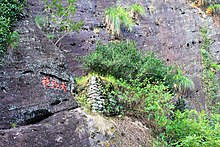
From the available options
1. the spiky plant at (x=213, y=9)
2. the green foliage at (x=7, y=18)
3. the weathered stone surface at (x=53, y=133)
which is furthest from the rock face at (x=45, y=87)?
the spiky plant at (x=213, y=9)

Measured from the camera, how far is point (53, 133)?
4.74m

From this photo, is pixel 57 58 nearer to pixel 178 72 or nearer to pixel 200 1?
pixel 178 72

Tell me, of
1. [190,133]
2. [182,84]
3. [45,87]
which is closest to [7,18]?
[45,87]

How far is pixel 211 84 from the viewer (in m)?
9.35

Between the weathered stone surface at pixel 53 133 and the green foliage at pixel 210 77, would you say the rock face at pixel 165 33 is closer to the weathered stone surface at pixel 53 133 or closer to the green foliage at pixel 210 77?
the green foliage at pixel 210 77

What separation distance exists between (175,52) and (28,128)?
650 centimetres

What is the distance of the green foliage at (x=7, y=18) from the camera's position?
5.53 metres

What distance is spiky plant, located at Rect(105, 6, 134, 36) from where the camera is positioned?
9.52m

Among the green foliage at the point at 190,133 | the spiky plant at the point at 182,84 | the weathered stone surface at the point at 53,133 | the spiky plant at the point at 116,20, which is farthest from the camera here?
the spiky plant at the point at 116,20

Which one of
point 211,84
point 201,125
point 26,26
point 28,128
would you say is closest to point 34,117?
point 28,128

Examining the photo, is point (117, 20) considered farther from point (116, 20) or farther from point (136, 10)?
point (136, 10)

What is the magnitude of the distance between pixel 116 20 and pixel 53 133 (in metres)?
5.54

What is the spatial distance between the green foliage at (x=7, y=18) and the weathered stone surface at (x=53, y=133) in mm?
1591

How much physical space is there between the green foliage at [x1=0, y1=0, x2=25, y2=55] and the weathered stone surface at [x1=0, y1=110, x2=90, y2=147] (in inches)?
62.6
